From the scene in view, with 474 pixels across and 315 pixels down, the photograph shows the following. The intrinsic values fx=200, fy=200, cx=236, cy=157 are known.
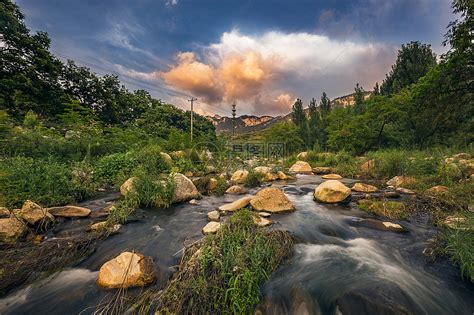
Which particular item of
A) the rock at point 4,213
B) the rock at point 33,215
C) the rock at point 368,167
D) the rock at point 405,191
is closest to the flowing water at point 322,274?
the rock at point 33,215

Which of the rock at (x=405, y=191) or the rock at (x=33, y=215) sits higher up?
the rock at (x=33, y=215)

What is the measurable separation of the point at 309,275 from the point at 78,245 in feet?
14.4

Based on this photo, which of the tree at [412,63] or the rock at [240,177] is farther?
the tree at [412,63]

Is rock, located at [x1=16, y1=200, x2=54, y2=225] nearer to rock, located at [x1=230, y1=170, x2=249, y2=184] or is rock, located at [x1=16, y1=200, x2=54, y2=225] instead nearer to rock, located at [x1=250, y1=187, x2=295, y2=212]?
rock, located at [x1=250, y1=187, x2=295, y2=212]

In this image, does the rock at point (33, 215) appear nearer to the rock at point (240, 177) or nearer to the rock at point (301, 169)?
the rock at point (240, 177)

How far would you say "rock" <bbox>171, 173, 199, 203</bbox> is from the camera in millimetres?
6970

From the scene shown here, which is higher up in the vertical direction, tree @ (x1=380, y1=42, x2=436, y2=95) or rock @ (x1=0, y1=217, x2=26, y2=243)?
tree @ (x1=380, y1=42, x2=436, y2=95)

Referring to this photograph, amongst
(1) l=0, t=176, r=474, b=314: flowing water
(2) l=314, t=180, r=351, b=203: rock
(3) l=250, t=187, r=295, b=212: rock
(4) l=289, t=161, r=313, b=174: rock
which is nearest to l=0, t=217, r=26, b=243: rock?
(1) l=0, t=176, r=474, b=314: flowing water

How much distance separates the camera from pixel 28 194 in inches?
221

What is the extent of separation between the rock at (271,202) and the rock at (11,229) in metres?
5.34

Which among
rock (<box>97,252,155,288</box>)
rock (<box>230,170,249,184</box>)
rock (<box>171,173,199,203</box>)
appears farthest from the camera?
rock (<box>230,170,249,184</box>)

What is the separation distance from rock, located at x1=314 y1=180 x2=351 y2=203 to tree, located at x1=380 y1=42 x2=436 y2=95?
29341 mm

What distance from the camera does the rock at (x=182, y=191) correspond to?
6970 millimetres

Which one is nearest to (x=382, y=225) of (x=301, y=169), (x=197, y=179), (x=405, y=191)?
(x=405, y=191)
